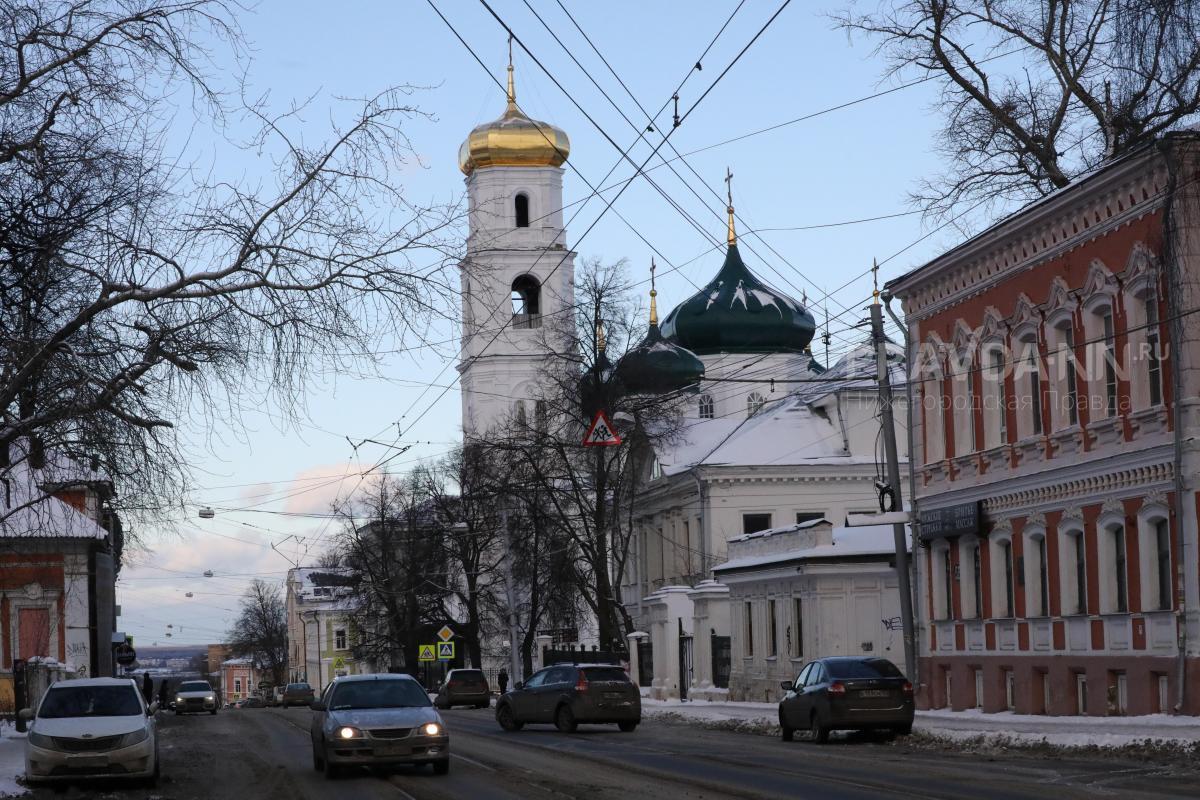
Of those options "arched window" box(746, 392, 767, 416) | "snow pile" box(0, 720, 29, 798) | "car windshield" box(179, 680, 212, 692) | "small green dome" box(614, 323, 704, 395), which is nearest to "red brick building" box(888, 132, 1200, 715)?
"small green dome" box(614, 323, 704, 395)

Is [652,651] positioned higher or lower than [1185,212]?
lower

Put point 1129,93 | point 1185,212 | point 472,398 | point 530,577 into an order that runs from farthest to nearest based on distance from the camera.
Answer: point 472,398 < point 530,577 < point 1185,212 < point 1129,93

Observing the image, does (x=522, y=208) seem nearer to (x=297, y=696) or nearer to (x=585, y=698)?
(x=297, y=696)

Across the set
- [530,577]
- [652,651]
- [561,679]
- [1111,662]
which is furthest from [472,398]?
[1111,662]

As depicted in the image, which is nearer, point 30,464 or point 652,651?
point 30,464

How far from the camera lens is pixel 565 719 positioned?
34156mm

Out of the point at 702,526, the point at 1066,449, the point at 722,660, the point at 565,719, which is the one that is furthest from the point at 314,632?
the point at 1066,449

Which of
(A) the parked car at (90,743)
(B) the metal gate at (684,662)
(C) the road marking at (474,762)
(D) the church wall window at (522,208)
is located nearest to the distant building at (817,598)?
(B) the metal gate at (684,662)

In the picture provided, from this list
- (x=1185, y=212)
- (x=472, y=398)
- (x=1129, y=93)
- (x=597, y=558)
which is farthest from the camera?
(x=472, y=398)

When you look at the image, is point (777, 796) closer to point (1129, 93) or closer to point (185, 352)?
point (185, 352)

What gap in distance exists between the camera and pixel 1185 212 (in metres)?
26.7

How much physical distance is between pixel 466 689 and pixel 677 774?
37.1 m

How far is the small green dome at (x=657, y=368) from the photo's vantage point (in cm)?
5366

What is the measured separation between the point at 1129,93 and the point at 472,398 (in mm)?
67123
